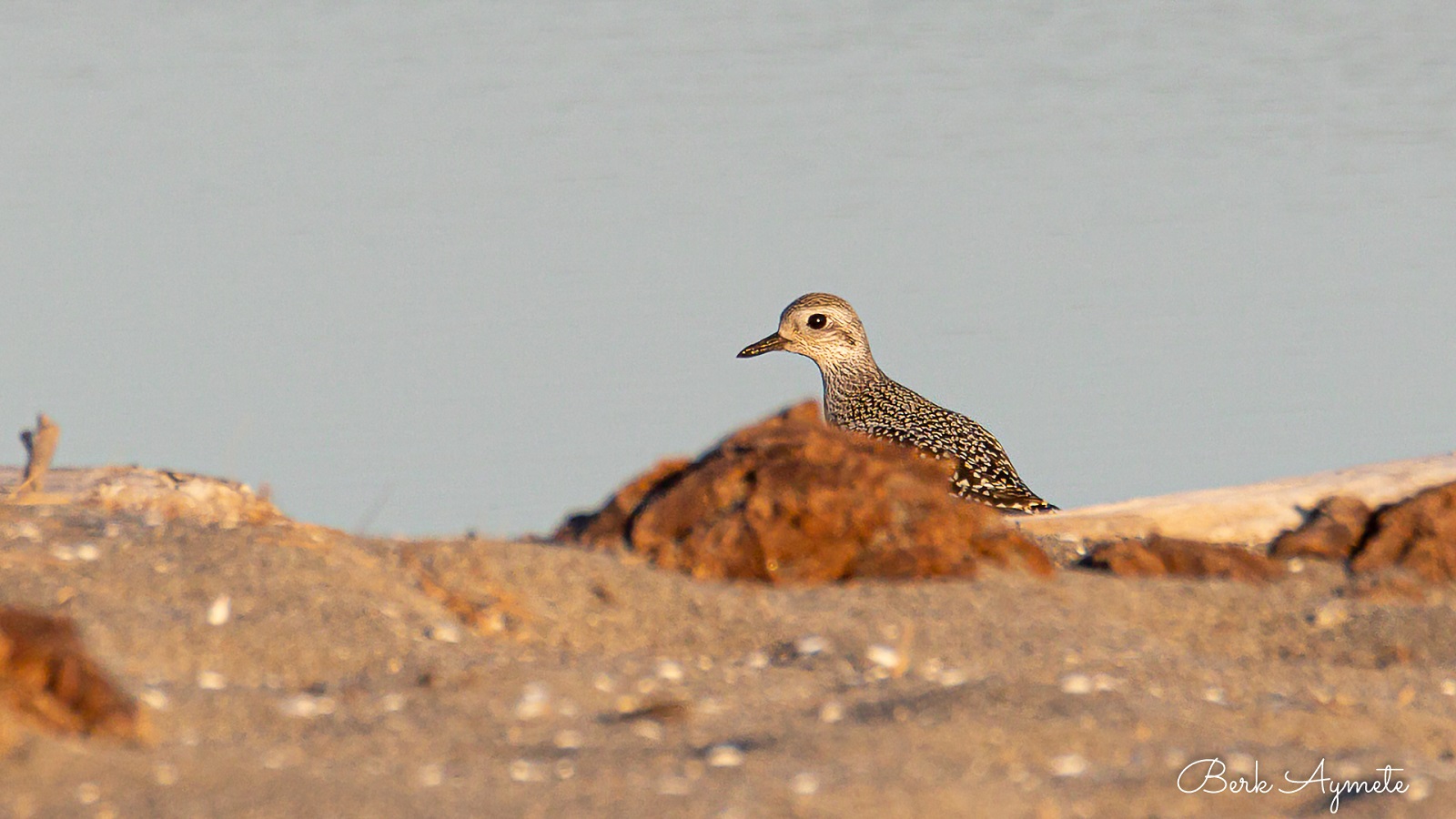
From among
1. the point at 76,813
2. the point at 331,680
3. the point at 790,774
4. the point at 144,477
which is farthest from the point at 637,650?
the point at 144,477

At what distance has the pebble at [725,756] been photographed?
3240 mm

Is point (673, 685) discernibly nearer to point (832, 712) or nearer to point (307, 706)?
point (832, 712)

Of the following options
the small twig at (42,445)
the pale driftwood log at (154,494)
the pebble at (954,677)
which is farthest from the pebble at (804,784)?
the small twig at (42,445)

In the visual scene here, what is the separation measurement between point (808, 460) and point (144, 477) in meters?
2.68

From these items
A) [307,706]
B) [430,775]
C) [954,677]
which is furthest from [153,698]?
[954,677]

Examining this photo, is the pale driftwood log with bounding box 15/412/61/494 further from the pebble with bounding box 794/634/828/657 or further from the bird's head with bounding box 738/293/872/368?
→ the bird's head with bounding box 738/293/872/368

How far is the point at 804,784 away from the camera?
311 cm

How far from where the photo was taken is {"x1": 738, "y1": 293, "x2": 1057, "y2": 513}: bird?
802 centimetres

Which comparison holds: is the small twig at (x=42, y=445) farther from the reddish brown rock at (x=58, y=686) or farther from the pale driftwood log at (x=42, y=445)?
the reddish brown rock at (x=58, y=686)

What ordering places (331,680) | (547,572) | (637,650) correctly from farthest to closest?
1. (547,572)
2. (637,650)
3. (331,680)

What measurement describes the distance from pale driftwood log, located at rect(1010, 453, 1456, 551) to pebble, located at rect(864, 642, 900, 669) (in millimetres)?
2207

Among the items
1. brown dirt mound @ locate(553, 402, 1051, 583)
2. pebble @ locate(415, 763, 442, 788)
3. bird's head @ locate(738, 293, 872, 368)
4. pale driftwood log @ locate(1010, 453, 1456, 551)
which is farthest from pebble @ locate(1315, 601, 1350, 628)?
bird's head @ locate(738, 293, 872, 368)

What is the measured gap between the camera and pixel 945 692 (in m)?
3.79

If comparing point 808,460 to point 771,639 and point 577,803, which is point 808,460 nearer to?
point 771,639
